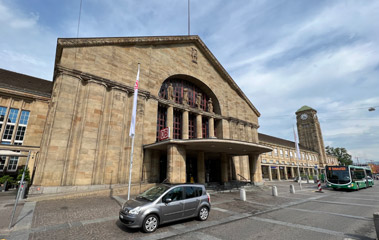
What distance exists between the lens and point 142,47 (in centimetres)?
2017

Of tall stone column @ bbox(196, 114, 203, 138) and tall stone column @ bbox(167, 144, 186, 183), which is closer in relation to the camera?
tall stone column @ bbox(167, 144, 186, 183)

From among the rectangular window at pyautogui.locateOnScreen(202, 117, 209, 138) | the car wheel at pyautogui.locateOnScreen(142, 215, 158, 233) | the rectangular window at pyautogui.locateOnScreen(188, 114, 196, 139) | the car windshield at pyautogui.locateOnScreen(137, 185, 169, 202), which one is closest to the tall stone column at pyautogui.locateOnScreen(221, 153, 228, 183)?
the rectangular window at pyautogui.locateOnScreen(202, 117, 209, 138)

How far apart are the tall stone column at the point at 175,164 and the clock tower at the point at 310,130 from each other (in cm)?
7614

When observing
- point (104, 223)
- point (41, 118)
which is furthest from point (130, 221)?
point (41, 118)

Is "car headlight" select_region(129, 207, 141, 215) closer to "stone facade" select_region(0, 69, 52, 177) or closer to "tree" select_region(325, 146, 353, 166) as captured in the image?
"stone facade" select_region(0, 69, 52, 177)

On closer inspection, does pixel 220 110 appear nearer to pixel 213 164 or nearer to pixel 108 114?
pixel 213 164

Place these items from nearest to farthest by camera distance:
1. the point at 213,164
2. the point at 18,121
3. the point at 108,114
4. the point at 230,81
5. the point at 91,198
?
the point at 91,198 < the point at 108,114 < the point at 18,121 < the point at 213,164 < the point at 230,81

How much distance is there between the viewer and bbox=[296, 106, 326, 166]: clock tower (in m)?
72.1

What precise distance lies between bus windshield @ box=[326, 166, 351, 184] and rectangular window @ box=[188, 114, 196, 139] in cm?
1748

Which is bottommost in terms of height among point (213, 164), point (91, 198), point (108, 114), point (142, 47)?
point (91, 198)

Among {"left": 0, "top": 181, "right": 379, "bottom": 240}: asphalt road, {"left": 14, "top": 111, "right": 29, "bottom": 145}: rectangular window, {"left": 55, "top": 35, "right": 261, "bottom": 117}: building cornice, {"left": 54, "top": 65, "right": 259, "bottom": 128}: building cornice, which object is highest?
{"left": 55, "top": 35, "right": 261, "bottom": 117}: building cornice

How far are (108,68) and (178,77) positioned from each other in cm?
945

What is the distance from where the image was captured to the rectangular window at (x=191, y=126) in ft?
77.0

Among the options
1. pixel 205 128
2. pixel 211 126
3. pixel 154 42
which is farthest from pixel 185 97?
pixel 154 42
